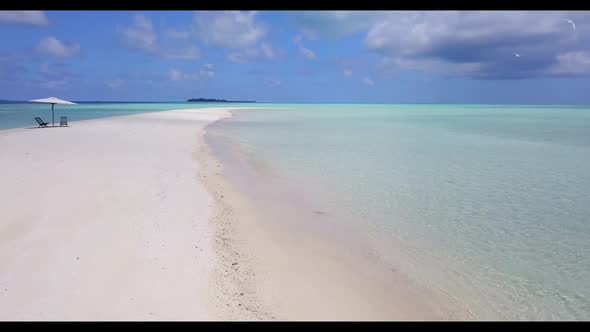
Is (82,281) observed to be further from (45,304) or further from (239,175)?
(239,175)

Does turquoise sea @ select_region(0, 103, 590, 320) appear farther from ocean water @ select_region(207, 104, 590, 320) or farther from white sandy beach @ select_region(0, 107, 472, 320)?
white sandy beach @ select_region(0, 107, 472, 320)

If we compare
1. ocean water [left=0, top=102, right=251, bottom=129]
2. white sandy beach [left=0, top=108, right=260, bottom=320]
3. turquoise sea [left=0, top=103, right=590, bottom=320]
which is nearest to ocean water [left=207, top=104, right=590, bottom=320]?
turquoise sea [left=0, top=103, right=590, bottom=320]

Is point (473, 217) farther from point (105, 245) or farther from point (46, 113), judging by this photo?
point (46, 113)

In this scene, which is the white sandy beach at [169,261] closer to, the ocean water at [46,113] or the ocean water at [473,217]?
the ocean water at [473,217]

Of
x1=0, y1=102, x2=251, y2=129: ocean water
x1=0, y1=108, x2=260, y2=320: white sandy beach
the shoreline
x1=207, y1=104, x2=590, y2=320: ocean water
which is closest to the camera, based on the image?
x1=0, y1=108, x2=260, y2=320: white sandy beach

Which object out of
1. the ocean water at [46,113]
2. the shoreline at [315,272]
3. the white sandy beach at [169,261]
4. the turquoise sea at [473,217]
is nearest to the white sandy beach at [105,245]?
the white sandy beach at [169,261]

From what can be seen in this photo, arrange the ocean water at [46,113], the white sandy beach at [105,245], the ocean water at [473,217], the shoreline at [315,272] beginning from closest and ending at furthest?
1. the white sandy beach at [105,245]
2. the shoreline at [315,272]
3. the ocean water at [473,217]
4. the ocean water at [46,113]

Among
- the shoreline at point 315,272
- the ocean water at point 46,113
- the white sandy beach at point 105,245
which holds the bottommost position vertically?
the shoreline at point 315,272
